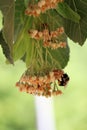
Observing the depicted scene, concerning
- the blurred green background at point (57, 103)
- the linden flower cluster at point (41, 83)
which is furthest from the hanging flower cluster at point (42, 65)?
the blurred green background at point (57, 103)

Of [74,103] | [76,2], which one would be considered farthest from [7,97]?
[76,2]

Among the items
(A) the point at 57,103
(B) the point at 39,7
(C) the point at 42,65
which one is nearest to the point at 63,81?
(C) the point at 42,65

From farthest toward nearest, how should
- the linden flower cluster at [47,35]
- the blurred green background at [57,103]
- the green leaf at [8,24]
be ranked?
the blurred green background at [57,103] → the linden flower cluster at [47,35] → the green leaf at [8,24]

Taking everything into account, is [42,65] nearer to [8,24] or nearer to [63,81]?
[63,81]

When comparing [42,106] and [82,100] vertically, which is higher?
[42,106]

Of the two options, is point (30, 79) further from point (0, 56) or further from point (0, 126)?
point (0, 126)

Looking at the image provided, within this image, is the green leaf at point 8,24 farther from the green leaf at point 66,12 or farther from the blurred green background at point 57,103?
the blurred green background at point 57,103

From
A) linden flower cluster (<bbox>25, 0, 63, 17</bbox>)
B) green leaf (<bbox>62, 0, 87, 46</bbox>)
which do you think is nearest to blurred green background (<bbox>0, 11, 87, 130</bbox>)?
green leaf (<bbox>62, 0, 87, 46</bbox>)
